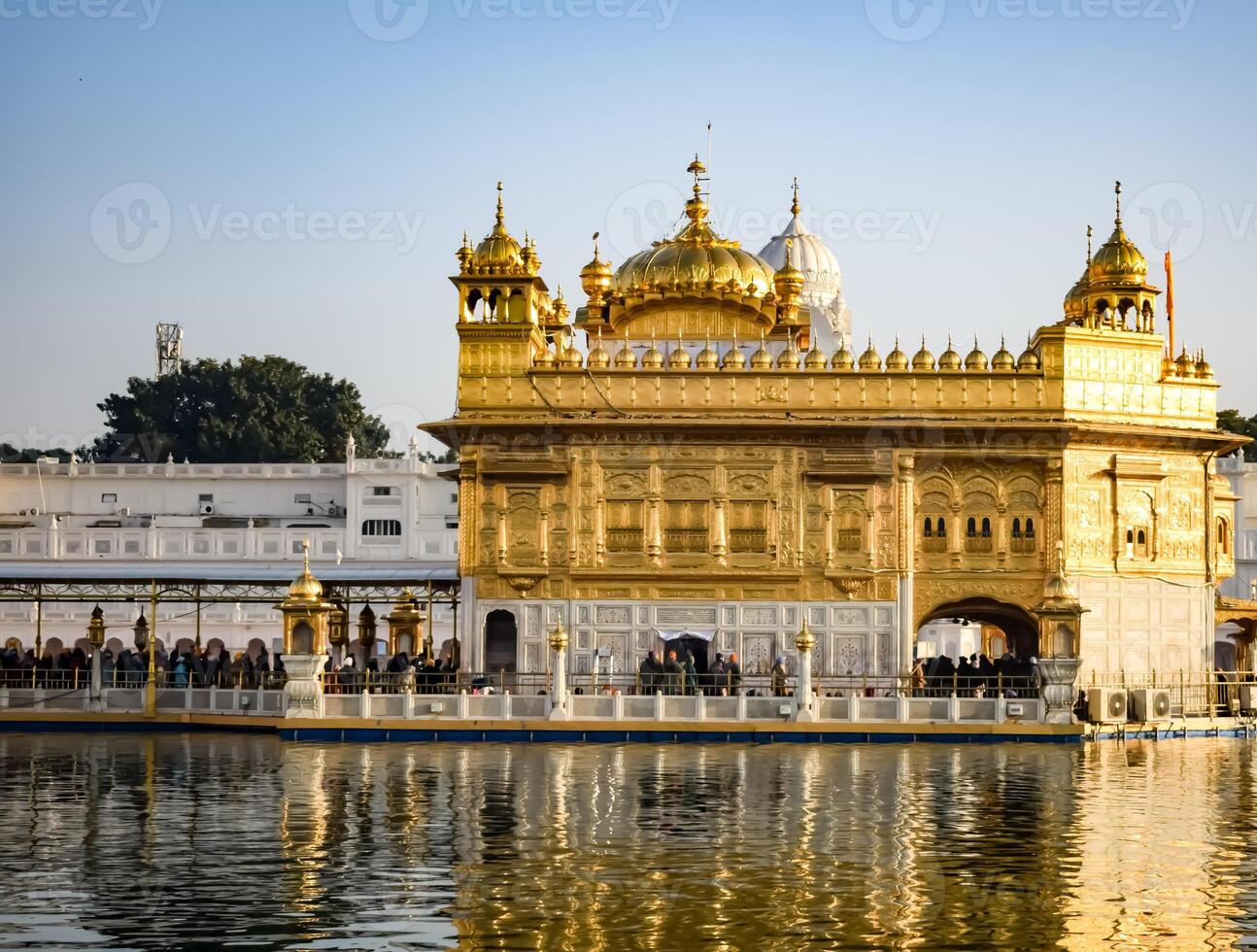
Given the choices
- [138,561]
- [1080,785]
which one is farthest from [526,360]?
[138,561]

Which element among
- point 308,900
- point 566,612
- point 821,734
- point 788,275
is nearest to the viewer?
point 308,900

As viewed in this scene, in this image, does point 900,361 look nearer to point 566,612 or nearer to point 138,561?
point 566,612

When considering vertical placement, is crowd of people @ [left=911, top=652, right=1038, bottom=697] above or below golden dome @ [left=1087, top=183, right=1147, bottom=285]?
below

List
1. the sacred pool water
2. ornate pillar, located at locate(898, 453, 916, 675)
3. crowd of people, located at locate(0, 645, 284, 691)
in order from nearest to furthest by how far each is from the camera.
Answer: the sacred pool water, crowd of people, located at locate(0, 645, 284, 691), ornate pillar, located at locate(898, 453, 916, 675)

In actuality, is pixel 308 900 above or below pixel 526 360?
below

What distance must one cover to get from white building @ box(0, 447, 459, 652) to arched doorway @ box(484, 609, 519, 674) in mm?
18454

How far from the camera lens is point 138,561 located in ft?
201

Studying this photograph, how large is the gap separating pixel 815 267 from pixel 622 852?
48704 mm

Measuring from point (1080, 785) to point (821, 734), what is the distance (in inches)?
305

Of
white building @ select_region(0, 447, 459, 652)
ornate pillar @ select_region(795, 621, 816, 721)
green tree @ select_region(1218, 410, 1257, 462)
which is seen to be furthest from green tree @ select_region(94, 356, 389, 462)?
ornate pillar @ select_region(795, 621, 816, 721)

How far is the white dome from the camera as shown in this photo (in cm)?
6481

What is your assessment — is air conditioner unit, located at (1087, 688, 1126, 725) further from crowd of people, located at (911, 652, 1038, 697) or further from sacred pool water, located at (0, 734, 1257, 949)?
sacred pool water, located at (0, 734, 1257, 949)

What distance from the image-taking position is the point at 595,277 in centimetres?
4506

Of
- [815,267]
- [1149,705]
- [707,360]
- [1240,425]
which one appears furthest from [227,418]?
[1149,705]
